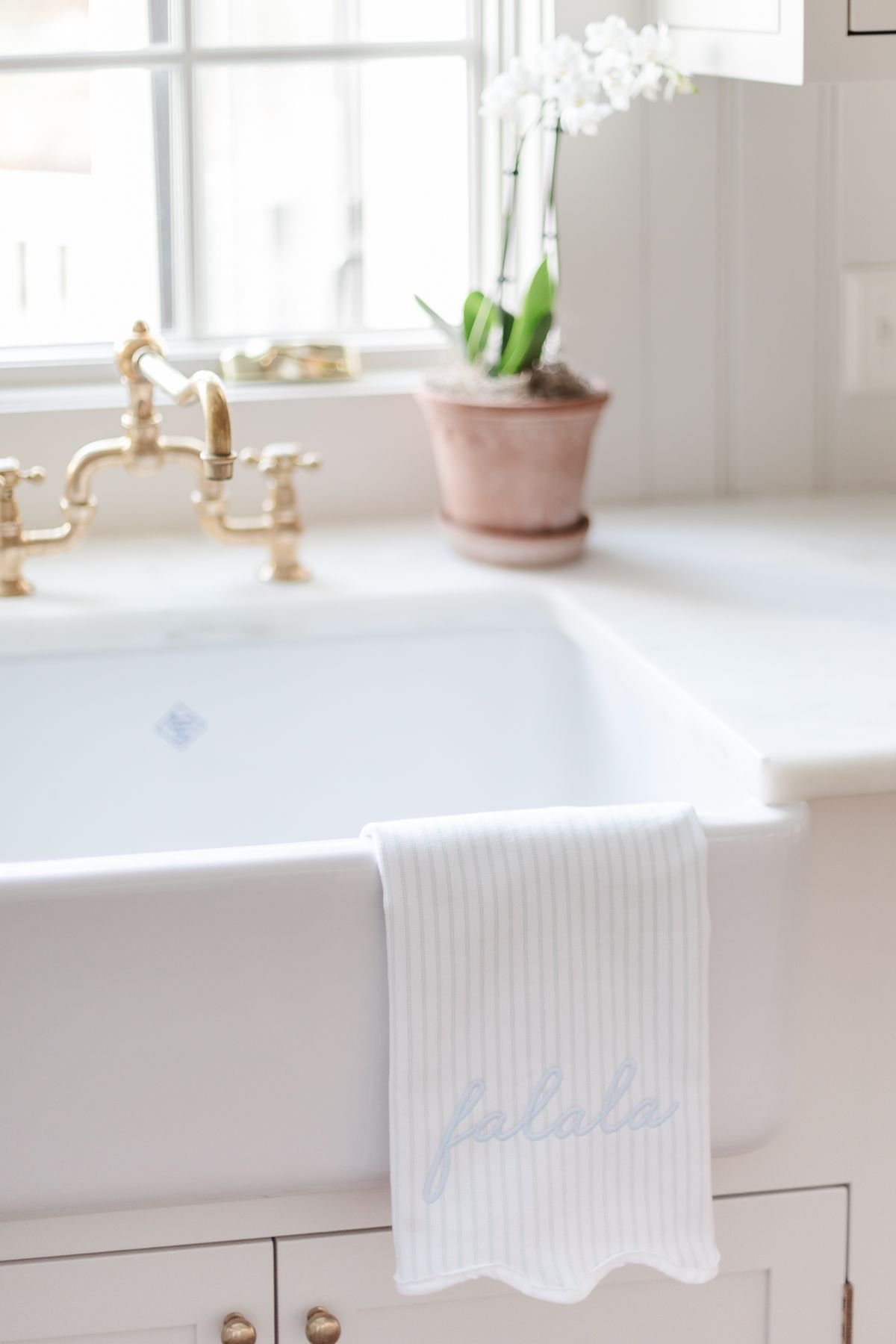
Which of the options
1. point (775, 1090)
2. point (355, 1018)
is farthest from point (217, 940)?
point (775, 1090)

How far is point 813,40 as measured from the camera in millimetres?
1171

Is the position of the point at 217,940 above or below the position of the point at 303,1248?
above

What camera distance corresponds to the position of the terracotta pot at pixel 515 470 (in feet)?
4.44

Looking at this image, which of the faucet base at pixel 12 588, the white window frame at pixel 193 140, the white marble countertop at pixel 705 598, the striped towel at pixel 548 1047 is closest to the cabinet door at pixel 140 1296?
the striped towel at pixel 548 1047

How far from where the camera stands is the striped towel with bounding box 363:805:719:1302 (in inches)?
35.7

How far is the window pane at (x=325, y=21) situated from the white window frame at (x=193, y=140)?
11mm

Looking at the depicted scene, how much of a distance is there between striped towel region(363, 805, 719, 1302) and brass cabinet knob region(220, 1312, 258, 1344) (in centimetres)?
15

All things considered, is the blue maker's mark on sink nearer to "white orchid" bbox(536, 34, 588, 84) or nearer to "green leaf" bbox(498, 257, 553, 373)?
"green leaf" bbox(498, 257, 553, 373)

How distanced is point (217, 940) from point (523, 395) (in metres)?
0.62

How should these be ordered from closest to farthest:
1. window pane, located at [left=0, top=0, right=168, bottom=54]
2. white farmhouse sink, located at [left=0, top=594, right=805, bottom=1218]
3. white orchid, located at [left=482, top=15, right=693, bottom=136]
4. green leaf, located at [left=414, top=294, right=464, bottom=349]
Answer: white farmhouse sink, located at [left=0, top=594, right=805, bottom=1218], white orchid, located at [left=482, top=15, right=693, bottom=136], green leaf, located at [left=414, top=294, right=464, bottom=349], window pane, located at [left=0, top=0, right=168, bottom=54]

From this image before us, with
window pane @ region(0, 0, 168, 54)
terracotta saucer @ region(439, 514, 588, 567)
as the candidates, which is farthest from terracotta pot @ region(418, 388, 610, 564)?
window pane @ region(0, 0, 168, 54)

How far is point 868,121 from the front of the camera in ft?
5.09

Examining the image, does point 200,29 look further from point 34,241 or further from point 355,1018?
point 355,1018

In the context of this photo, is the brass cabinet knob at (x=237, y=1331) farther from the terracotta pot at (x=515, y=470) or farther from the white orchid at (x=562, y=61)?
the white orchid at (x=562, y=61)
